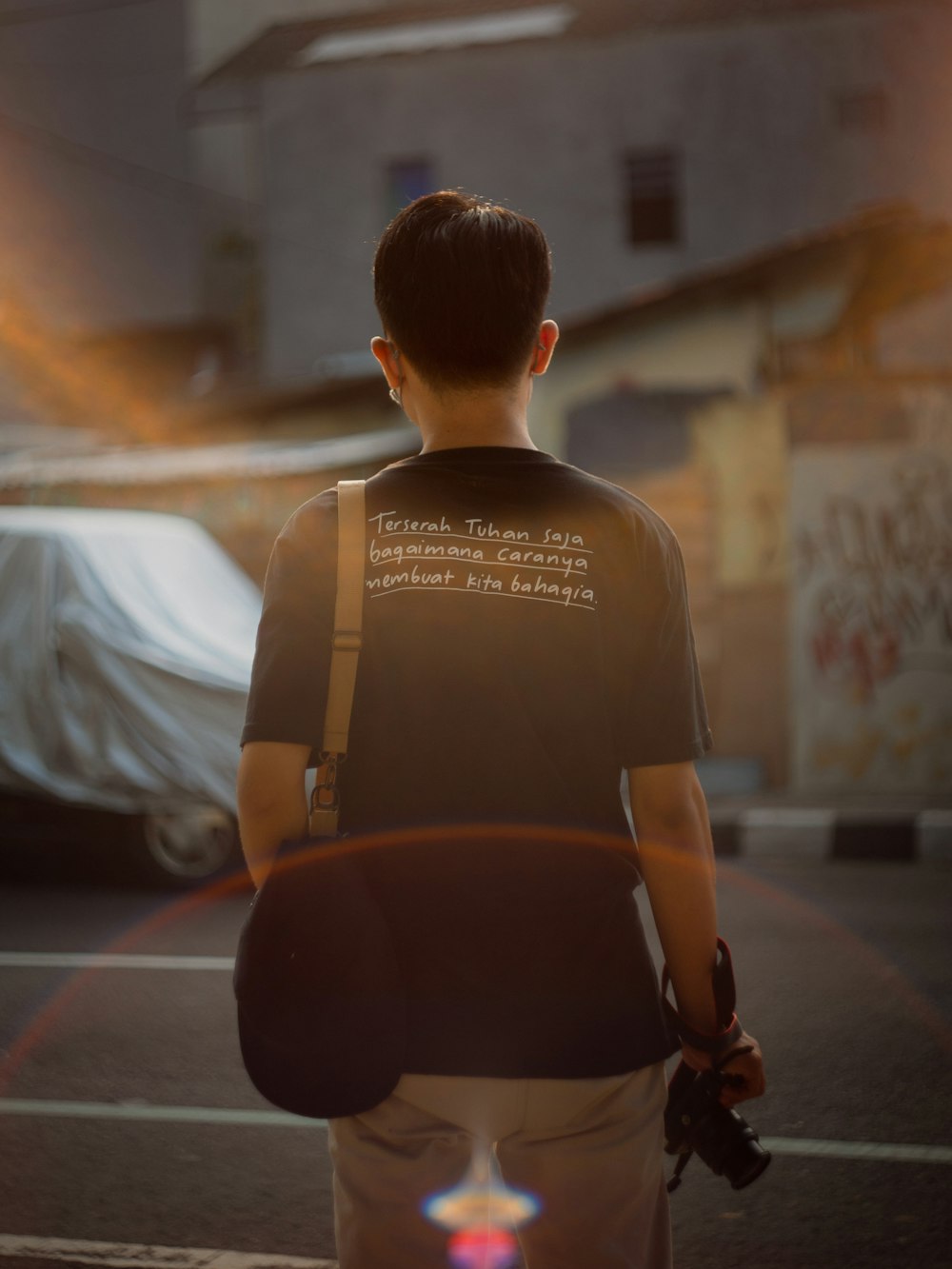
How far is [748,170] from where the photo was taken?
2362cm

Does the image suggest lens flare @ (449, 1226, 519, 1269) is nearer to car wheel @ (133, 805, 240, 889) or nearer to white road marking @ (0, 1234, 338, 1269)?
white road marking @ (0, 1234, 338, 1269)

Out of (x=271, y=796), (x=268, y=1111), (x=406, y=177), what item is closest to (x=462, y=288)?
(x=271, y=796)

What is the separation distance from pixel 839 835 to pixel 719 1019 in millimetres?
7402

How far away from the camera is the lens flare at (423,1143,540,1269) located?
5.61 ft

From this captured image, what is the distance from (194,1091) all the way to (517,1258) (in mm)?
2920

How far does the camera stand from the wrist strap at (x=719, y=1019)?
1.89 metres

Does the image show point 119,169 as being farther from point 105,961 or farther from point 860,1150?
point 860,1150

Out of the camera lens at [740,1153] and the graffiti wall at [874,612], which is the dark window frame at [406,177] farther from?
the camera lens at [740,1153]

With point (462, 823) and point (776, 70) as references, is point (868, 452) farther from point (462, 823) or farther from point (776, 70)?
point (776, 70)

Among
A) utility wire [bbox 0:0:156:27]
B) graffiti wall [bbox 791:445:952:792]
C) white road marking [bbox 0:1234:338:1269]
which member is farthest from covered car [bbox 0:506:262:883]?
utility wire [bbox 0:0:156:27]

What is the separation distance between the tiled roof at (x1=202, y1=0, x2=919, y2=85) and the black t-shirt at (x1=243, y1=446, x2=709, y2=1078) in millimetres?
23862

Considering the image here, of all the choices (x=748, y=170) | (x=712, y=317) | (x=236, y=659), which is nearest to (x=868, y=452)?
(x=712, y=317)

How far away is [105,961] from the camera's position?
6.26 m

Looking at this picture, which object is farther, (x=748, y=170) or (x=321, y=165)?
(x=321, y=165)
